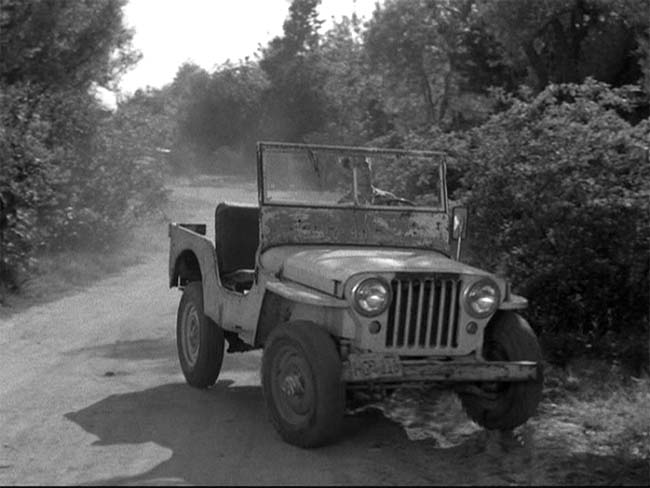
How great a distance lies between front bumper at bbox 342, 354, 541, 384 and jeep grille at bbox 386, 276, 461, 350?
0.44 ft

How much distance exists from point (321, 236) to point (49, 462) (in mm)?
2530

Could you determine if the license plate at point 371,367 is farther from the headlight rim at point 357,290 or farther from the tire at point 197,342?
the tire at point 197,342

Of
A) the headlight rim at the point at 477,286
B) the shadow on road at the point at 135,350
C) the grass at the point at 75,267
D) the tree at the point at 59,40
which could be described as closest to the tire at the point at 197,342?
the shadow on road at the point at 135,350

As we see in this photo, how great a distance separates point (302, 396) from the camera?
675 cm

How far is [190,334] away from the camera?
30.1ft

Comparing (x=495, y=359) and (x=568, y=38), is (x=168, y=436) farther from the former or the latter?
(x=568, y=38)

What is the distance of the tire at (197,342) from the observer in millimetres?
8719

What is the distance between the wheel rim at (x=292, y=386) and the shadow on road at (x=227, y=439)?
0.69 ft

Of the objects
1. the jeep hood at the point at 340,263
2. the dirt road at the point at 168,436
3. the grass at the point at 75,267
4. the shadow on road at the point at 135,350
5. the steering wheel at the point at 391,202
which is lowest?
the grass at the point at 75,267

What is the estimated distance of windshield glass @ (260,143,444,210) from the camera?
8.23m

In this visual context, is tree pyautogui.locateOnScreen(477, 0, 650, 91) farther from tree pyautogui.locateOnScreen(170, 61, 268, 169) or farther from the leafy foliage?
tree pyautogui.locateOnScreen(170, 61, 268, 169)

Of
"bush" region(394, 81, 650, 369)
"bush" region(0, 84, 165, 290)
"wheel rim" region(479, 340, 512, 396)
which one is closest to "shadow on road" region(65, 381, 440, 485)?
"wheel rim" region(479, 340, 512, 396)

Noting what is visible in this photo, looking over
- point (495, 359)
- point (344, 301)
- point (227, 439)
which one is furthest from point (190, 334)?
point (495, 359)

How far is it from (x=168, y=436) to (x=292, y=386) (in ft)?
3.22
